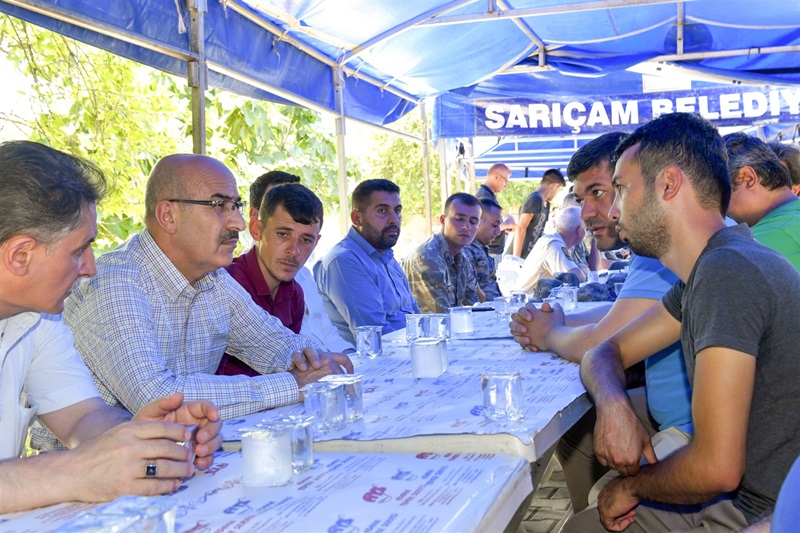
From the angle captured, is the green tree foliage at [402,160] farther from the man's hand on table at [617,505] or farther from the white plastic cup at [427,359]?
the man's hand on table at [617,505]

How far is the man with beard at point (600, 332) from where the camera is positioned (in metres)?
2.24

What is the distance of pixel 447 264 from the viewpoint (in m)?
5.63

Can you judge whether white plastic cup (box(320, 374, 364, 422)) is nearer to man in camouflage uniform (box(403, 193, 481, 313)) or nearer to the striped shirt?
the striped shirt

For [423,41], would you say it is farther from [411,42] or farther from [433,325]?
[433,325]

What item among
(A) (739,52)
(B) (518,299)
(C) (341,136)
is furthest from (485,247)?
(A) (739,52)

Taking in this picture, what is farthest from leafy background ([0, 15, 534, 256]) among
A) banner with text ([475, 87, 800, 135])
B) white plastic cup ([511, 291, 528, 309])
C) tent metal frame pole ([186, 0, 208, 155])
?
white plastic cup ([511, 291, 528, 309])

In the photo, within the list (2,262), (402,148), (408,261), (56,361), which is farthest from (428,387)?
(402,148)

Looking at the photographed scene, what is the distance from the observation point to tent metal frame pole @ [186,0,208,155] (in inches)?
143

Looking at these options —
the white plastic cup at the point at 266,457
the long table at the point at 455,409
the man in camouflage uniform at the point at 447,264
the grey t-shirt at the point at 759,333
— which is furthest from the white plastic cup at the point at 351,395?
the man in camouflage uniform at the point at 447,264

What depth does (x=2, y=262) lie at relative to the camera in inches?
60.7

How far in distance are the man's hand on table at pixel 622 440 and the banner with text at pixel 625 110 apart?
5.80 metres

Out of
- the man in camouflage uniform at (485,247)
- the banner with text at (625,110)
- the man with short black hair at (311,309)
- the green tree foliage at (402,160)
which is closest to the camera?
the man with short black hair at (311,309)

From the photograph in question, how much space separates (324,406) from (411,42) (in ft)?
17.2

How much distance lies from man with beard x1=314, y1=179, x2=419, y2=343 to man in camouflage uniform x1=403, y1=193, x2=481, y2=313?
0.36 metres
